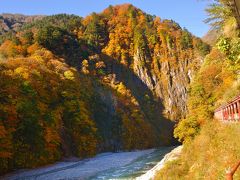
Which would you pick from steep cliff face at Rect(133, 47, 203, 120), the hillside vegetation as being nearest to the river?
the hillside vegetation

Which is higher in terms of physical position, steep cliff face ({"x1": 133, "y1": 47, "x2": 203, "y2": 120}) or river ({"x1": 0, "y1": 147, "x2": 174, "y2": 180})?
steep cliff face ({"x1": 133, "y1": 47, "x2": 203, "y2": 120})

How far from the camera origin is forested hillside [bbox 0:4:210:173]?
47.0 meters

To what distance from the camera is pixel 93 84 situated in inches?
3319

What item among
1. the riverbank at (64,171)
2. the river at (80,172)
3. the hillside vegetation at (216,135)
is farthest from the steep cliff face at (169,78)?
the river at (80,172)

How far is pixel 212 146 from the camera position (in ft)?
68.6

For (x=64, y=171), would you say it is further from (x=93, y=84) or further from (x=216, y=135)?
(x=93, y=84)

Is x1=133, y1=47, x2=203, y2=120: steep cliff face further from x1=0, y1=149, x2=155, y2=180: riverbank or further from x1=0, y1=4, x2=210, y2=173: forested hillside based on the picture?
x1=0, y1=149, x2=155, y2=180: riverbank

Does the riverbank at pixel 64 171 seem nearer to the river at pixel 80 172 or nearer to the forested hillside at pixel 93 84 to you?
the river at pixel 80 172

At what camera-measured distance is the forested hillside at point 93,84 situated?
1852 inches

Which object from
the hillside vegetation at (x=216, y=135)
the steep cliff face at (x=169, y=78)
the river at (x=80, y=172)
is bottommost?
the river at (x=80, y=172)

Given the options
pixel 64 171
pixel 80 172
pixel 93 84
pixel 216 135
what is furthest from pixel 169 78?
pixel 216 135

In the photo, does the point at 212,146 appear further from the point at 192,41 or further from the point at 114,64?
the point at 192,41

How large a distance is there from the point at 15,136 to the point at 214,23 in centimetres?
3444

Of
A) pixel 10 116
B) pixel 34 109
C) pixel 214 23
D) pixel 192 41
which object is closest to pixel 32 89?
pixel 34 109
